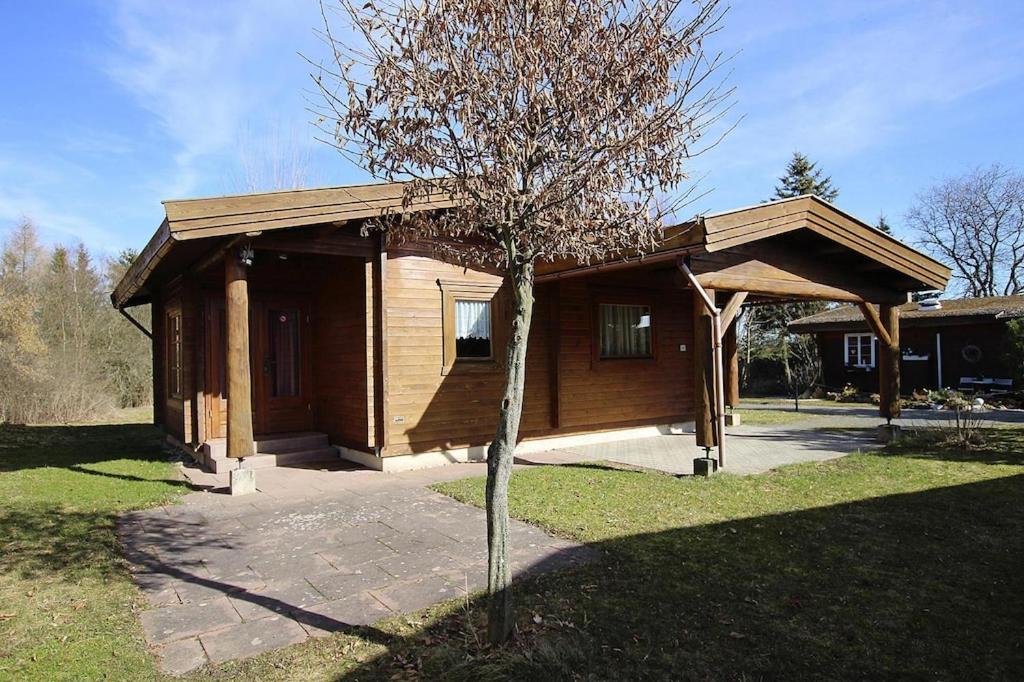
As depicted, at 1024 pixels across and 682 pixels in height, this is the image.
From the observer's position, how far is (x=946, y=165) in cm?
3238

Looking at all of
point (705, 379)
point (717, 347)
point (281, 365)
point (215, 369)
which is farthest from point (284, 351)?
point (717, 347)

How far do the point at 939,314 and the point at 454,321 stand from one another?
17.1m

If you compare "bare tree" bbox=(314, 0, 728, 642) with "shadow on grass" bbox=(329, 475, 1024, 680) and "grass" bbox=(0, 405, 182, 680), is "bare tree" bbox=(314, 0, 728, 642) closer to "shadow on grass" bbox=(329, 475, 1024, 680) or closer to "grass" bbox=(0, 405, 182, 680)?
"shadow on grass" bbox=(329, 475, 1024, 680)

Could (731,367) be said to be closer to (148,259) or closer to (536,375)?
(536,375)

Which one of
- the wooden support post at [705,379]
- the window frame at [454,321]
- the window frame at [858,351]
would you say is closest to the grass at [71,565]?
the window frame at [454,321]

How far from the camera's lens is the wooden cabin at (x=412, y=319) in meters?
6.61

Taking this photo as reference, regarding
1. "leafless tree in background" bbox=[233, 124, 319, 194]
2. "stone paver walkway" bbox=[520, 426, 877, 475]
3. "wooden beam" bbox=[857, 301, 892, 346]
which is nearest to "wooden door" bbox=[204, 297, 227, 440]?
"stone paver walkway" bbox=[520, 426, 877, 475]

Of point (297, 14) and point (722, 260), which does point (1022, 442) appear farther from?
point (297, 14)

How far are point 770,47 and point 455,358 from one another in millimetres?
5203

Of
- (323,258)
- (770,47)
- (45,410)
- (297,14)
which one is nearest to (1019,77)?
(770,47)

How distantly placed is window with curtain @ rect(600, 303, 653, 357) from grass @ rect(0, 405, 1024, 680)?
148 inches

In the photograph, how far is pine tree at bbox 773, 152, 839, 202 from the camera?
27.6m

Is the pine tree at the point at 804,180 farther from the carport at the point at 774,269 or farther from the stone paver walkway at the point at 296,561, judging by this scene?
the stone paver walkway at the point at 296,561

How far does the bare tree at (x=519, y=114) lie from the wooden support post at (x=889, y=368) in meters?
8.28
